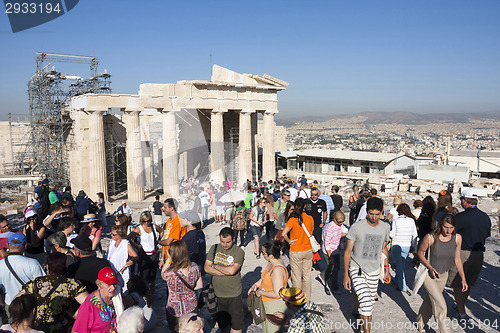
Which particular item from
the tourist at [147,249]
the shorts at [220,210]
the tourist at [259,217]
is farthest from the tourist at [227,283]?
the shorts at [220,210]

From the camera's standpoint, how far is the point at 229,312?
15.6ft

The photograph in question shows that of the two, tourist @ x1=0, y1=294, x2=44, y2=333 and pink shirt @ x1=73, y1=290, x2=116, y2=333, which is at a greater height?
tourist @ x1=0, y1=294, x2=44, y2=333

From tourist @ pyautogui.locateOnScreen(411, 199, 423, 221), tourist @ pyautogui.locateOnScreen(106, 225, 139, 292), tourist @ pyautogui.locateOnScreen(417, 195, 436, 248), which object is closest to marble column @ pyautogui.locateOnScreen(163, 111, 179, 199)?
tourist @ pyautogui.locateOnScreen(411, 199, 423, 221)

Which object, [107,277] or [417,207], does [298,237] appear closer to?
[107,277]

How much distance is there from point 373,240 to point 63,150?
79.2ft

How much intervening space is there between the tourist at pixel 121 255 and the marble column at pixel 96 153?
45.6ft

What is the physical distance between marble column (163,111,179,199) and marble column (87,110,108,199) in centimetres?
324

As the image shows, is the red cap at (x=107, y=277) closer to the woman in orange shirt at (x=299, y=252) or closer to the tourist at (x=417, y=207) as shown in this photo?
the woman in orange shirt at (x=299, y=252)

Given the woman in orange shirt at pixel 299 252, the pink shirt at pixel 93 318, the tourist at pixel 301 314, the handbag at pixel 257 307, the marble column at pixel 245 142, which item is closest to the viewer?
the tourist at pixel 301 314

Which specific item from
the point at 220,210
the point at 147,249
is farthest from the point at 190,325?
the point at 220,210

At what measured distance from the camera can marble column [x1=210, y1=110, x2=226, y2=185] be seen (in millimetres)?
22203

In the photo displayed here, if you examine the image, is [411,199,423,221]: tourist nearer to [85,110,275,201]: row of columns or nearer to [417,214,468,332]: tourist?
[417,214,468,332]: tourist

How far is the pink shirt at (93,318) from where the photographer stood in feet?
12.1

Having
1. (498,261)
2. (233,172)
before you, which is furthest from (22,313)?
(233,172)
